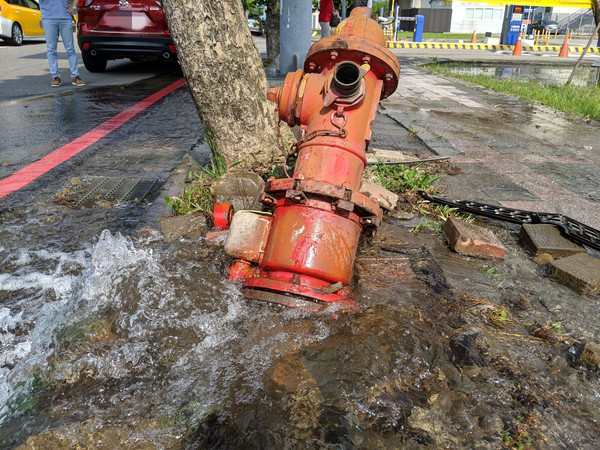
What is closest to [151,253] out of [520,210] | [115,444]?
[115,444]

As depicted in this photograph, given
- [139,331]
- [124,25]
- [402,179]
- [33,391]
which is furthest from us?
[124,25]

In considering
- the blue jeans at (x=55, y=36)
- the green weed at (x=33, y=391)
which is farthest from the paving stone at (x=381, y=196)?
the blue jeans at (x=55, y=36)

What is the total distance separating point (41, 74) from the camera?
8.61 meters

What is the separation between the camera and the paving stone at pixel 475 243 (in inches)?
104

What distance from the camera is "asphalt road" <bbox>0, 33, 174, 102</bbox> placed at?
716cm

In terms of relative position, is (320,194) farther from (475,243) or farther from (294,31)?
(294,31)

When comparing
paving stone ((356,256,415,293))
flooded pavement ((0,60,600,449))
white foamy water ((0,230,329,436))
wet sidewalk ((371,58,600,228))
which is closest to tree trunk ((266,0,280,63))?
wet sidewalk ((371,58,600,228))

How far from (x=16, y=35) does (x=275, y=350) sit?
53.9 feet

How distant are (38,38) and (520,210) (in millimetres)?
19632

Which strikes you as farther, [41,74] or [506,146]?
[41,74]

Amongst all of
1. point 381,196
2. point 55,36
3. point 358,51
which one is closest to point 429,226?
point 381,196

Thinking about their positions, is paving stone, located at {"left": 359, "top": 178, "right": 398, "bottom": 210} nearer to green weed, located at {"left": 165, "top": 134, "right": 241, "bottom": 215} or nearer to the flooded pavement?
the flooded pavement

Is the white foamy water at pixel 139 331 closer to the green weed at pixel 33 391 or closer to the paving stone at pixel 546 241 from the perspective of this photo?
the green weed at pixel 33 391

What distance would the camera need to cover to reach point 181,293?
7.39 ft
